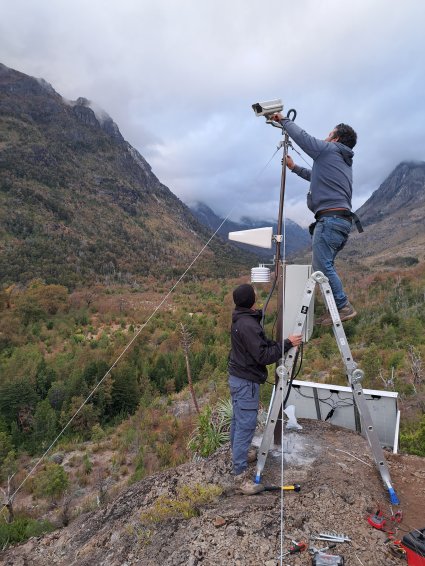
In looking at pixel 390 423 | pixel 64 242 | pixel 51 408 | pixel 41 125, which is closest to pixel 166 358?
pixel 51 408

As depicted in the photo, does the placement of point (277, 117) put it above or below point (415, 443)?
above

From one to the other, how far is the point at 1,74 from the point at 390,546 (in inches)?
4445

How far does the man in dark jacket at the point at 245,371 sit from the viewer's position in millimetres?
3238

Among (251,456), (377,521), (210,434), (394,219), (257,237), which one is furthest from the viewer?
(394,219)

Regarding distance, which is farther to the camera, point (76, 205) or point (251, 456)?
point (76, 205)

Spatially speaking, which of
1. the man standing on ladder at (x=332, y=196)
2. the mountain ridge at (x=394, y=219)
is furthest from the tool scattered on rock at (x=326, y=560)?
the mountain ridge at (x=394, y=219)

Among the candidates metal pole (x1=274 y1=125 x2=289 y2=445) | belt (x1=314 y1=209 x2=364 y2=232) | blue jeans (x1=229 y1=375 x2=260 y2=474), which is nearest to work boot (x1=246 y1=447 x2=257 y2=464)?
blue jeans (x1=229 y1=375 x2=260 y2=474)

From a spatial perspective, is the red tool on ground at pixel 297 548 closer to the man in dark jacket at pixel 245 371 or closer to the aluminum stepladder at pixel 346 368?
the man in dark jacket at pixel 245 371

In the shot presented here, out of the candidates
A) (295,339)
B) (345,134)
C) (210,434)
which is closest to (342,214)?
(345,134)

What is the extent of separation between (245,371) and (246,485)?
97 centimetres

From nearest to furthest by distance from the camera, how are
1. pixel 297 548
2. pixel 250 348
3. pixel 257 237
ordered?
pixel 297 548, pixel 250 348, pixel 257 237

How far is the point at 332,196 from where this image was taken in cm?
311

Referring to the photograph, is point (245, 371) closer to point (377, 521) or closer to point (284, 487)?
point (284, 487)

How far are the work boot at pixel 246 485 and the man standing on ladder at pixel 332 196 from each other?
63.6 inches
